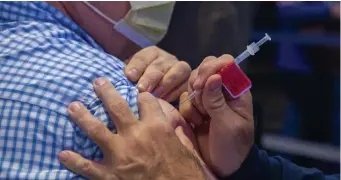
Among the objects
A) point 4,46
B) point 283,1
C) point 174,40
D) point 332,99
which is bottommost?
point 332,99

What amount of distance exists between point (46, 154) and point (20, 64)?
0.15 m

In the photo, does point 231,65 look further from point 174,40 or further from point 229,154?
point 174,40

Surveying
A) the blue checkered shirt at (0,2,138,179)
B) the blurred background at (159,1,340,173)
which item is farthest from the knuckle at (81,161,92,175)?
the blurred background at (159,1,340,173)

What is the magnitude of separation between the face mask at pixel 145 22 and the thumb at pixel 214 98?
0.36m

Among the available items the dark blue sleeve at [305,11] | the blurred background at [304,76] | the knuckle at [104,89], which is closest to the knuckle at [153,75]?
the knuckle at [104,89]

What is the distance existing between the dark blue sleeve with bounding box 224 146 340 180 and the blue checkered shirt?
0.75ft

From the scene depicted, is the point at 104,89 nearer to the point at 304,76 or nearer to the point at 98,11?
the point at 98,11

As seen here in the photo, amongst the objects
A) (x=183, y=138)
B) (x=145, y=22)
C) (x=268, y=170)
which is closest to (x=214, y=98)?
(x=183, y=138)

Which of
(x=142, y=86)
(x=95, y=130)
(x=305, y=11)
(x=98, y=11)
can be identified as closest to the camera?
(x=95, y=130)

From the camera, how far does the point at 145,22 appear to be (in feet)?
3.98

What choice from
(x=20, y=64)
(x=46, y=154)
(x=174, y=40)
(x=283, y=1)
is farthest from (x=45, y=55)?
(x=283, y=1)

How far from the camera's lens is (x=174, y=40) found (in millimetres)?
1341

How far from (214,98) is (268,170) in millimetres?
239

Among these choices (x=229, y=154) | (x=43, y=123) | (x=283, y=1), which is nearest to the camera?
(x=43, y=123)
